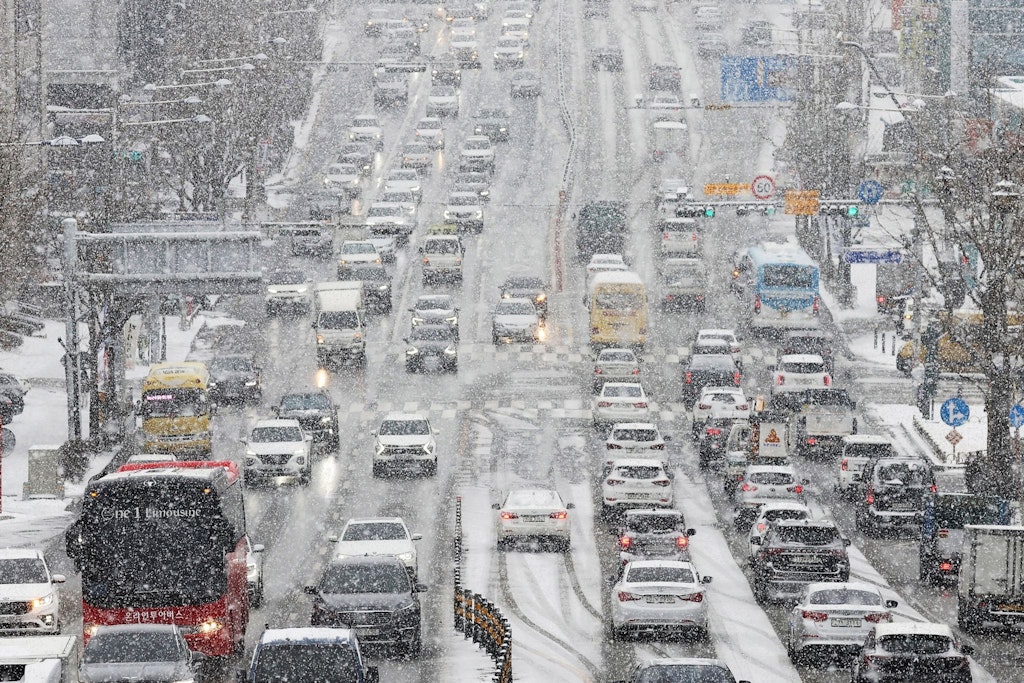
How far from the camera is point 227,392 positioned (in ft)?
191

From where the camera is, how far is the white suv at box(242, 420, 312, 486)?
4712 centimetres

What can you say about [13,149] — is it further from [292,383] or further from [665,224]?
[665,224]

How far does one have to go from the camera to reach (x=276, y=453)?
4712 centimetres

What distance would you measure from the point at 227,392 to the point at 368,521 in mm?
21849

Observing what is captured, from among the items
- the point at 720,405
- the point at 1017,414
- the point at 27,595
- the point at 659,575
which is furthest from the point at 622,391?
the point at 27,595

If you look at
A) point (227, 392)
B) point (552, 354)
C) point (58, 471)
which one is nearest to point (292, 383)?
point (227, 392)

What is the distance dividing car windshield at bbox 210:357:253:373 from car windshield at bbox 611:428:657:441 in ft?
46.9

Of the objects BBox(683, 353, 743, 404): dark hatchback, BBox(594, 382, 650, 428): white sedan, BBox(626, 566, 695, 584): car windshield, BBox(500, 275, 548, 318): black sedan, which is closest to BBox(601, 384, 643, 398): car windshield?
BBox(594, 382, 650, 428): white sedan

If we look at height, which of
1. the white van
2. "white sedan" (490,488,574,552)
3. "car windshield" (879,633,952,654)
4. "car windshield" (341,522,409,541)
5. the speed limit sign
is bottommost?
"white sedan" (490,488,574,552)

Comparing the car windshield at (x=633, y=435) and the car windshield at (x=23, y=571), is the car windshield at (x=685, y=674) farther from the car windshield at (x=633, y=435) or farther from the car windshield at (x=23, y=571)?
the car windshield at (x=633, y=435)

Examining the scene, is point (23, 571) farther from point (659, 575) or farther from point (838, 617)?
point (838, 617)

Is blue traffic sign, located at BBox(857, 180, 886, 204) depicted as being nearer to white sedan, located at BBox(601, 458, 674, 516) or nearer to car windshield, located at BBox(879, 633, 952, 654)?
white sedan, located at BBox(601, 458, 674, 516)

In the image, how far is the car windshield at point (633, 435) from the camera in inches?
1887

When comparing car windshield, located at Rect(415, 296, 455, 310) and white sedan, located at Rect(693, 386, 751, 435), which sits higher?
car windshield, located at Rect(415, 296, 455, 310)
